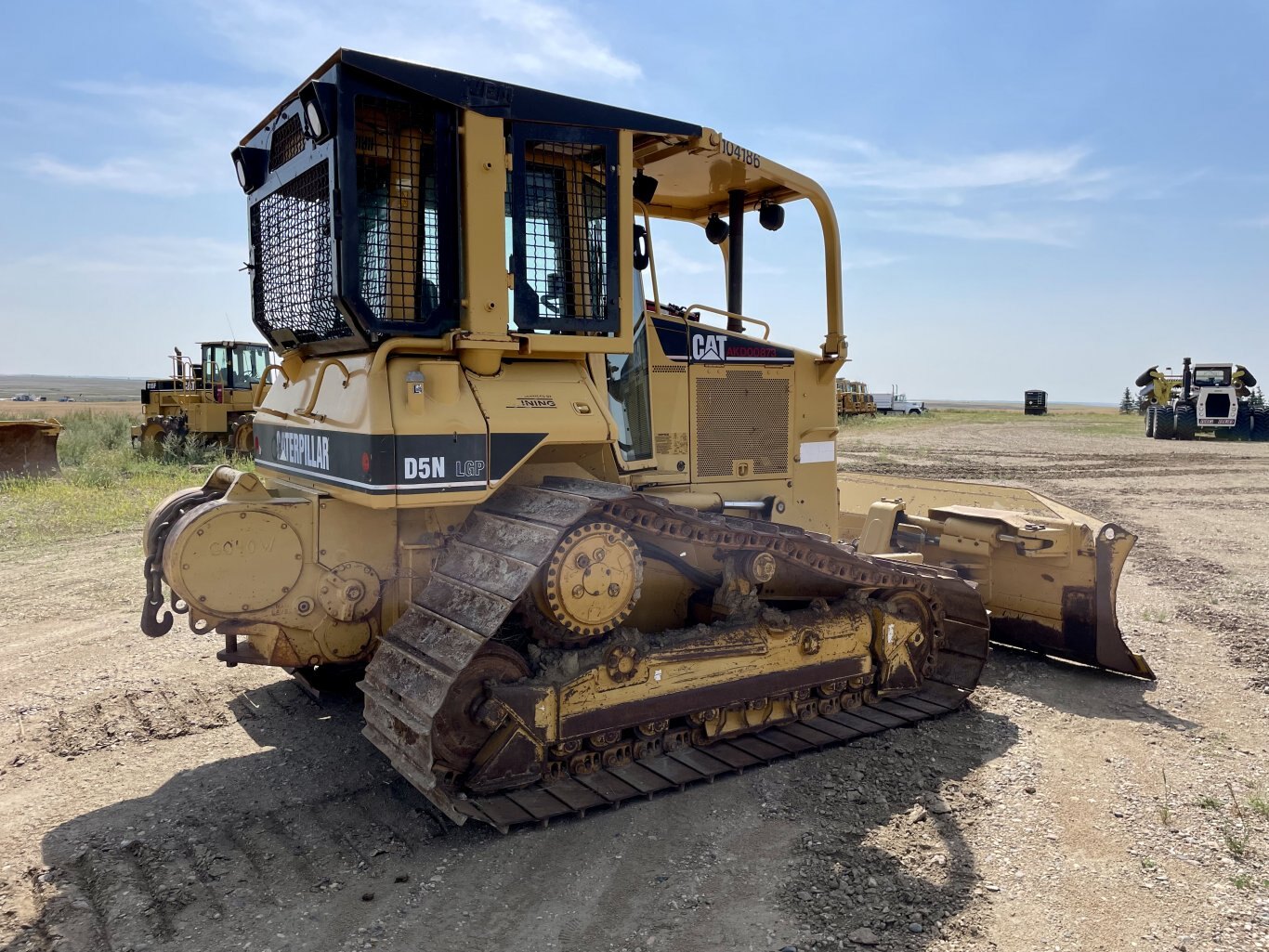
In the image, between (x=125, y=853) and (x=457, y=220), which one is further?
(x=457, y=220)

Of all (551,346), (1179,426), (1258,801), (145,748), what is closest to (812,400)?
(551,346)

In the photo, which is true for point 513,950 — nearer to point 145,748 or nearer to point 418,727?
point 418,727

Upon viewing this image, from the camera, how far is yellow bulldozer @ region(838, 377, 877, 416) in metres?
45.5

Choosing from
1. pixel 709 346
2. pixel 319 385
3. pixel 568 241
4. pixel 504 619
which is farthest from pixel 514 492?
pixel 709 346

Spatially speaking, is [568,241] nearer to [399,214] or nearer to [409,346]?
Result: [399,214]

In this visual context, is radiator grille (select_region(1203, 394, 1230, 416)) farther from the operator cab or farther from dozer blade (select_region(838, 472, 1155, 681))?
the operator cab

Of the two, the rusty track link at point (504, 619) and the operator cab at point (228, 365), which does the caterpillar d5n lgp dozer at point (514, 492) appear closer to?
the rusty track link at point (504, 619)

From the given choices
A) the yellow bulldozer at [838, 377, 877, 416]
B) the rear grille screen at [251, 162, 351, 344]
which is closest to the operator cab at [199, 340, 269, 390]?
the rear grille screen at [251, 162, 351, 344]

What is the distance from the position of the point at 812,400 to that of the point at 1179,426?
A: 3136 cm

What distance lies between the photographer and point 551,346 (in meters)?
4.57

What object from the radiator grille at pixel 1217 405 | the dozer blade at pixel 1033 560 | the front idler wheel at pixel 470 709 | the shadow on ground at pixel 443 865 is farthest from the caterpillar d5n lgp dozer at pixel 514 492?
the radiator grille at pixel 1217 405

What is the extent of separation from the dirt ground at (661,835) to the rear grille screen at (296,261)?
240 cm

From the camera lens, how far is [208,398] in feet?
72.7

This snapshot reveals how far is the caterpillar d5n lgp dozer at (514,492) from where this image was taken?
4.08 m
